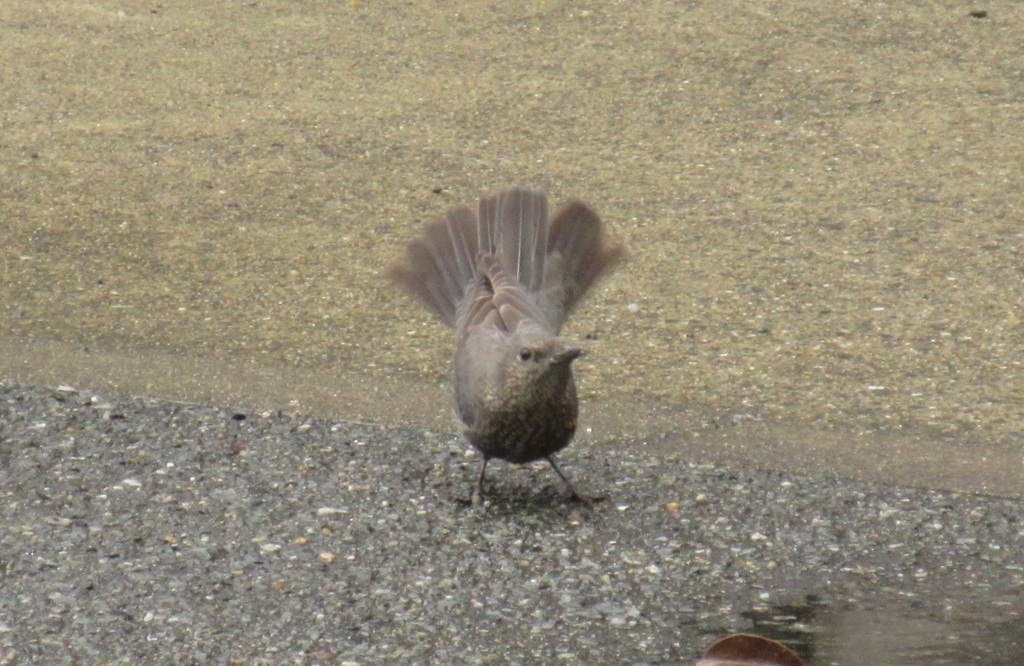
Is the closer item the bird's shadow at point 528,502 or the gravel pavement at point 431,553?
the gravel pavement at point 431,553

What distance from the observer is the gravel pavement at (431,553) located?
12.6 ft

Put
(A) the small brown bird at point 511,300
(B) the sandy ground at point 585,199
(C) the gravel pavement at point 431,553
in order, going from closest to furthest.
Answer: (C) the gravel pavement at point 431,553 < (A) the small brown bird at point 511,300 < (B) the sandy ground at point 585,199

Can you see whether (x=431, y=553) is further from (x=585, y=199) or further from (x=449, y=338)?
(x=585, y=199)

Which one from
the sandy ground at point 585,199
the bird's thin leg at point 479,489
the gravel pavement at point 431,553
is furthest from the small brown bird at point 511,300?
the sandy ground at point 585,199

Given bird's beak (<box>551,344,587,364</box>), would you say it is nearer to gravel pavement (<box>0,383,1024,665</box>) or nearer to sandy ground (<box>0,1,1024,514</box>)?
gravel pavement (<box>0,383,1024,665</box>)

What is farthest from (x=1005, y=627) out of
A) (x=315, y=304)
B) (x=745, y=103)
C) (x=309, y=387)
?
(x=745, y=103)

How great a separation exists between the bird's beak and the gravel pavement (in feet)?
1.45

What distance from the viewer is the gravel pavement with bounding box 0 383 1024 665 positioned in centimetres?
383

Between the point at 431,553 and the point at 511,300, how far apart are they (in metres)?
0.97

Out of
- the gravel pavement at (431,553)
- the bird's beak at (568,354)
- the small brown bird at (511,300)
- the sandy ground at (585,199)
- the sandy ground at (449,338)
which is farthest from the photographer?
the sandy ground at (585,199)

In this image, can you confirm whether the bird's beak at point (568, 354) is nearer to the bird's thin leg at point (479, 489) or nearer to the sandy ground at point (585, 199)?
the bird's thin leg at point (479, 489)

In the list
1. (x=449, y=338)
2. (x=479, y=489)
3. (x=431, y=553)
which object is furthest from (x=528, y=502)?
(x=449, y=338)

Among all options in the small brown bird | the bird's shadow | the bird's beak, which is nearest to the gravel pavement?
the bird's shadow

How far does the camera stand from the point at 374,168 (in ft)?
23.1
